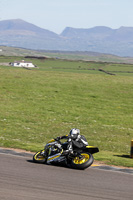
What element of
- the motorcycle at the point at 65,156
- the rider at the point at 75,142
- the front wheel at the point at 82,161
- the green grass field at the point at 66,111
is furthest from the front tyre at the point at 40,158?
the green grass field at the point at 66,111

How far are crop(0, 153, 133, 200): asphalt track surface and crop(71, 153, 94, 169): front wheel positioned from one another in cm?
23

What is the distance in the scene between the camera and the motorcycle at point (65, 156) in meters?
15.3

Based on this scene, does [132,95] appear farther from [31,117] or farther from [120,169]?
[120,169]

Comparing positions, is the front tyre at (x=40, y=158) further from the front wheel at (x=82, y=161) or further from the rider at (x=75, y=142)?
the front wheel at (x=82, y=161)

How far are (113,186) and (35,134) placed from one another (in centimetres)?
1209

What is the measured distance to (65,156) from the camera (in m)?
15.9

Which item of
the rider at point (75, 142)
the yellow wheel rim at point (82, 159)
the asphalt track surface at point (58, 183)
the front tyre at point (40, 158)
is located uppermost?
the rider at point (75, 142)

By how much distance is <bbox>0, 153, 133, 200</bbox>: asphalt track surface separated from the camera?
37.5ft

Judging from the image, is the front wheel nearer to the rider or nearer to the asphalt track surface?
the asphalt track surface

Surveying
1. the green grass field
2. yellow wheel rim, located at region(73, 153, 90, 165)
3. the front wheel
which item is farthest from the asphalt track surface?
the green grass field

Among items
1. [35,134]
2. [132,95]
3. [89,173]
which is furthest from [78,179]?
[132,95]

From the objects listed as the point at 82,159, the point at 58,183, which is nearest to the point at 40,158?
the point at 82,159

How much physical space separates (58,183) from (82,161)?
2583 mm

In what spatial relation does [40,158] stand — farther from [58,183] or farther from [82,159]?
[58,183]
